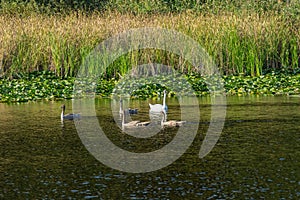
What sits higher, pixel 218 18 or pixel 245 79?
pixel 218 18

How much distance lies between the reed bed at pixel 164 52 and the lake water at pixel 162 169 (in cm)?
795

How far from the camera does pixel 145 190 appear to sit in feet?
35.9

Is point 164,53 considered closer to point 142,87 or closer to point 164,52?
point 164,52

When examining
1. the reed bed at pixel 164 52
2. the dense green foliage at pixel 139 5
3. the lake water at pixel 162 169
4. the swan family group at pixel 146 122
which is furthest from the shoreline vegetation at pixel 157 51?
the lake water at pixel 162 169

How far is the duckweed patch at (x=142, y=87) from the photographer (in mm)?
22953

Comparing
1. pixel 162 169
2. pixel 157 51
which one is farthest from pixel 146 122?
pixel 157 51

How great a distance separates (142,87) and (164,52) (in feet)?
10.3

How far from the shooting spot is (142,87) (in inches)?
944

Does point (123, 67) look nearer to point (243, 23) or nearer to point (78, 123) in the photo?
point (243, 23)

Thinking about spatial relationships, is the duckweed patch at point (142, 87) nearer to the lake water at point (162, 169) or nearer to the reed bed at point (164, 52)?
the reed bed at point (164, 52)

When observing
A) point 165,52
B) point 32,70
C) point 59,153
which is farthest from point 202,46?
point 59,153

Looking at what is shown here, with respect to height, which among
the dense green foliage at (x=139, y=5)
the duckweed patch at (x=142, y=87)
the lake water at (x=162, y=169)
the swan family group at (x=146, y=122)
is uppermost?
the dense green foliage at (x=139, y=5)

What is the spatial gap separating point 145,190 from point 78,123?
6.86 meters

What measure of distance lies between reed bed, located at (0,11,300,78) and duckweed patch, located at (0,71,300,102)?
972 mm
